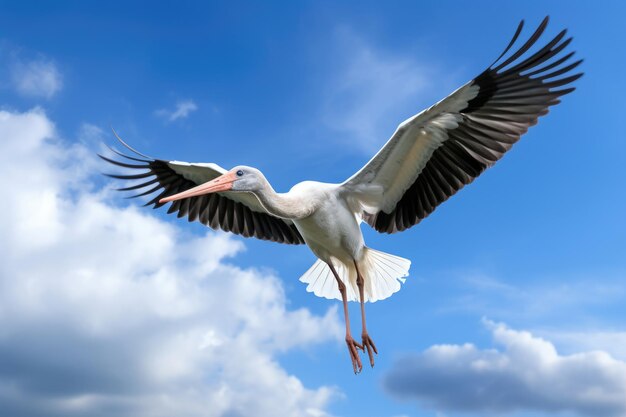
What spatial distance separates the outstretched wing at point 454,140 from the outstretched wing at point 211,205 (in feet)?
4.94

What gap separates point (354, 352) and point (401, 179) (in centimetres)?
187

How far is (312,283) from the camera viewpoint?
9336 millimetres

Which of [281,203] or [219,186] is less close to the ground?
[219,186]

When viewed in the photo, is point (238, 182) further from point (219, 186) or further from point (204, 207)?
point (204, 207)

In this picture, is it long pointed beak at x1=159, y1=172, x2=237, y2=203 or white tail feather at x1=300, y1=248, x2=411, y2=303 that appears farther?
white tail feather at x1=300, y1=248, x2=411, y2=303

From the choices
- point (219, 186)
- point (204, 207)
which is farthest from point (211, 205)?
point (219, 186)

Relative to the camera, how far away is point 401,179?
8.12 meters

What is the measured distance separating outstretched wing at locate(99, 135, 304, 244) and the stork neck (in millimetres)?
1845

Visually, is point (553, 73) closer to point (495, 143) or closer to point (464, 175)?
point (495, 143)

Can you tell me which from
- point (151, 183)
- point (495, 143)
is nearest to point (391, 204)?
point (495, 143)

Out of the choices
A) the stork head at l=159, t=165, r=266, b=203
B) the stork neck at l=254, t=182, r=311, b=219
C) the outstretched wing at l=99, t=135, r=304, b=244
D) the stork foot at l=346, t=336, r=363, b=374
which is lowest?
the stork foot at l=346, t=336, r=363, b=374

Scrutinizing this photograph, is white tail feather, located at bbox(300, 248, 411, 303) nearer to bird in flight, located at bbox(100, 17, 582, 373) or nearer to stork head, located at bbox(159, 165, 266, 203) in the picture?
bird in flight, located at bbox(100, 17, 582, 373)

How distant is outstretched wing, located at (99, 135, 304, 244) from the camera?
937 cm

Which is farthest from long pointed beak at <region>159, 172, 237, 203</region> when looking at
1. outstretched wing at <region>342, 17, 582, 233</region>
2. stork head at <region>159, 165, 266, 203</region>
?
outstretched wing at <region>342, 17, 582, 233</region>
